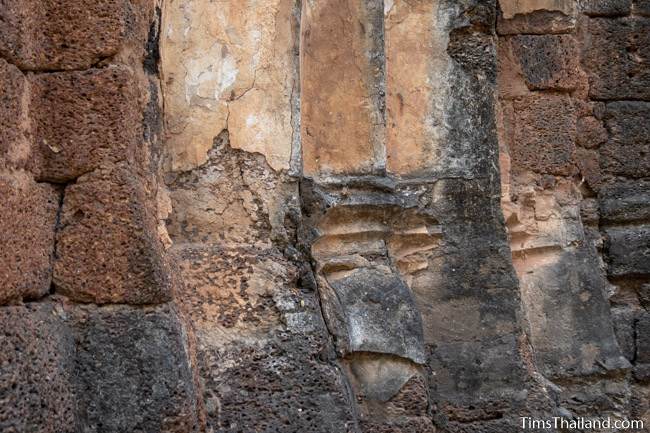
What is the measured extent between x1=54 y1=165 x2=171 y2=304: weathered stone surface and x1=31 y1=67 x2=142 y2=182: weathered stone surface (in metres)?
0.06

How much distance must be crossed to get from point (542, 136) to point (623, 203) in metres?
0.79

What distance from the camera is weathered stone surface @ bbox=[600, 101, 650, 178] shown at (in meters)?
5.93

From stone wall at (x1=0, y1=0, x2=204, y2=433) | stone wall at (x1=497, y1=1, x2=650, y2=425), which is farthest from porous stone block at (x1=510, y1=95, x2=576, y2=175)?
stone wall at (x1=0, y1=0, x2=204, y2=433)

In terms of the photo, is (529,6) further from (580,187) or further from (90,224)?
(90,224)

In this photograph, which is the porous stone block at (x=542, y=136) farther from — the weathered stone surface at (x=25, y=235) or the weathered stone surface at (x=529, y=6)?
the weathered stone surface at (x=25, y=235)

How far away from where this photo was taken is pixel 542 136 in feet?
18.0

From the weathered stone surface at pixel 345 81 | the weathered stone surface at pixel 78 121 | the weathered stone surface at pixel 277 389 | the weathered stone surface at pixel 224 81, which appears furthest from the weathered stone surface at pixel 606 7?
the weathered stone surface at pixel 78 121

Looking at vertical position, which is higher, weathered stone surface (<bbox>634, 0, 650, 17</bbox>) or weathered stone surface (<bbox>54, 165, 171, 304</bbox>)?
weathered stone surface (<bbox>634, 0, 650, 17</bbox>)


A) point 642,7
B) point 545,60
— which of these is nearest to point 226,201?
point 545,60

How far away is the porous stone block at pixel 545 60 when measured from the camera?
5.49m

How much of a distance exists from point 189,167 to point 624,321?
10.2 ft

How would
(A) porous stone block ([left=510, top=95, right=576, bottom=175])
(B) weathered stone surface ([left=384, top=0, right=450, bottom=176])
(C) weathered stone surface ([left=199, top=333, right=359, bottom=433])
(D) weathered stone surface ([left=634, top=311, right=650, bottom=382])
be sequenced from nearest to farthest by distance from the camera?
(C) weathered stone surface ([left=199, top=333, right=359, bottom=433])
(B) weathered stone surface ([left=384, top=0, right=450, bottom=176])
(A) porous stone block ([left=510, top=95, right=576, bottom=175])
(D) weathered stone surface ([left=634, top=311, right=650, bottom=382])

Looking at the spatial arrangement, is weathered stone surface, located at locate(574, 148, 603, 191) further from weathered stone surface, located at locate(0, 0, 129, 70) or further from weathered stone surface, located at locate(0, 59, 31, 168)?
weathered stone surface, located at locate(0, 59, 31, 168)

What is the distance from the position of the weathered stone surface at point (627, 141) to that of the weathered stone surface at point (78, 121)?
357cm
